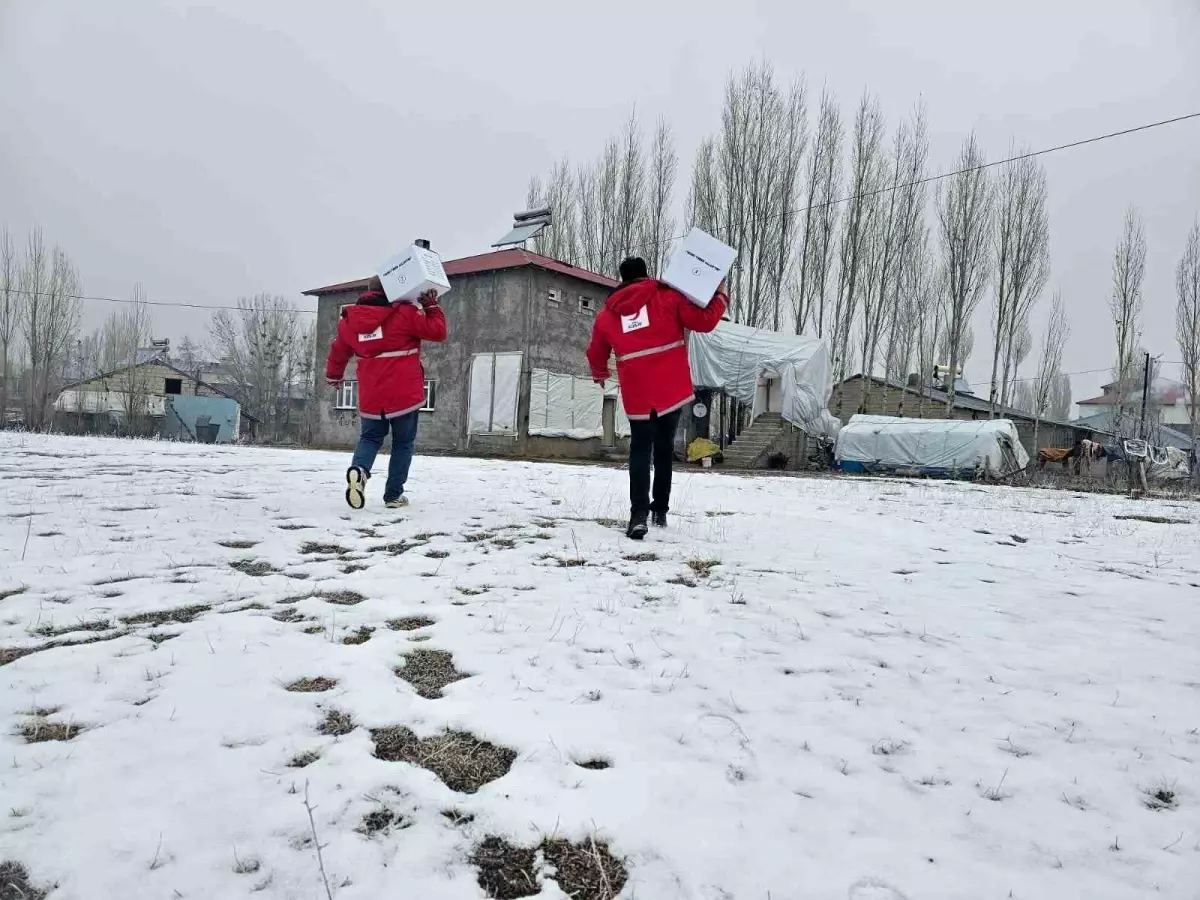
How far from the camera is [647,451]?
4398 millimetres

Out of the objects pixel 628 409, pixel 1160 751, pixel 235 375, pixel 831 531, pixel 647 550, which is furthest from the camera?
pixel 235 375

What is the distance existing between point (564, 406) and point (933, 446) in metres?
10.5

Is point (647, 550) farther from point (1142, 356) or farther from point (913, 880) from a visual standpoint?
point (1142, 356)

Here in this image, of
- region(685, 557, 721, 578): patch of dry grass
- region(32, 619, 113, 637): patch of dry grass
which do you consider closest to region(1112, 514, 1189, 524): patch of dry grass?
region(685, 557, 721, 578): patch of dry grass

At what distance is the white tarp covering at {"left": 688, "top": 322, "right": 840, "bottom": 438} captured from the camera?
1983 cm

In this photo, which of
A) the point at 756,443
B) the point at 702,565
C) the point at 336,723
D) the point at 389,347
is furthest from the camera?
the point at 756,443

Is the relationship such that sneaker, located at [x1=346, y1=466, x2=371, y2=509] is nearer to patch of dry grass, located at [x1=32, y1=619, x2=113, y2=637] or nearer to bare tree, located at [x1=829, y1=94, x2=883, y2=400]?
patch of dry grass, located at [x1=32, y1=619, x2=113, y2=637]

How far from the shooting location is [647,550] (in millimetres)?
3953

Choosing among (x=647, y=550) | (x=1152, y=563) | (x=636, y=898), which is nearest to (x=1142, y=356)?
(x=1152, y=563)

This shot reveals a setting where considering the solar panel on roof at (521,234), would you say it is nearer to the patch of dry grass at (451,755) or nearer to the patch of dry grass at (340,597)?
the patch of dry grass at (340,597)

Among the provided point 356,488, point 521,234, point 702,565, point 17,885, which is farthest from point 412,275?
point 521,234

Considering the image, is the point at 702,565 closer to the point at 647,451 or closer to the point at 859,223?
the point at 647,451

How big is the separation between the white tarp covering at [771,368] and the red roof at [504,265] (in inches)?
167

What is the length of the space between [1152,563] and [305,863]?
4.82 metres
